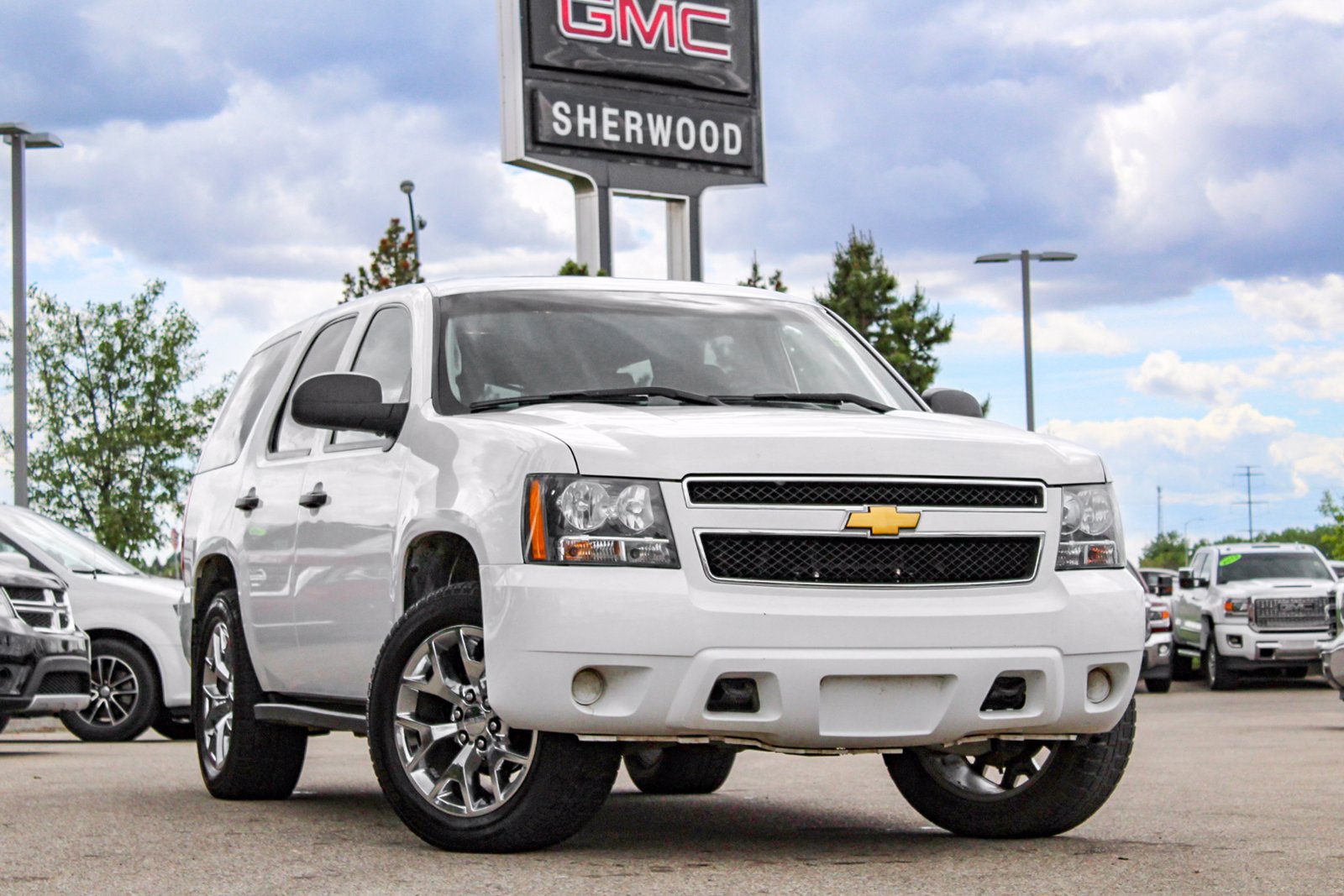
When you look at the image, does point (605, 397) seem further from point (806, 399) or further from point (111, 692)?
point (111, 692)

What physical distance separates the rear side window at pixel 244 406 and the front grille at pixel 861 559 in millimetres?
3729

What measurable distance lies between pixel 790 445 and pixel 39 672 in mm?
8034

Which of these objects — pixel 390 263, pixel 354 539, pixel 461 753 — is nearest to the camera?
pixel 461 753

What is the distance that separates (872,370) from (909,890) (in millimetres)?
2868

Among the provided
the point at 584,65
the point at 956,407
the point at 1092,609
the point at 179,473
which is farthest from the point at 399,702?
the point at 179,473

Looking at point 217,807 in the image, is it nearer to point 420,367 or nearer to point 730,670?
point 420,367

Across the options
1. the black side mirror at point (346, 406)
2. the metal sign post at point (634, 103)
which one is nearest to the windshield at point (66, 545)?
the black side mirror at point (346, 406)

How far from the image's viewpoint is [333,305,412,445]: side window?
759 cm

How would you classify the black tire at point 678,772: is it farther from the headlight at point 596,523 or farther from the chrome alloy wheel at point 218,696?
the headlight at point 596,523

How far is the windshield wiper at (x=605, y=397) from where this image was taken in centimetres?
700

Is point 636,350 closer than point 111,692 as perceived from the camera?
Yes

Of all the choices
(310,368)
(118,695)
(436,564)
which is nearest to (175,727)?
(118,695)

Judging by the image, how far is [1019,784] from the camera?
7246 mm

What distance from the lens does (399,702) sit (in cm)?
651
